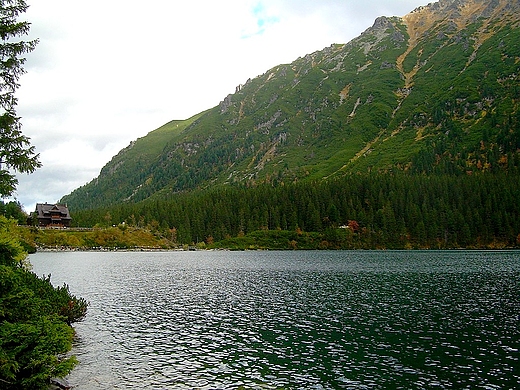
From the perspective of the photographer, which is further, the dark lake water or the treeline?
the dark lake water

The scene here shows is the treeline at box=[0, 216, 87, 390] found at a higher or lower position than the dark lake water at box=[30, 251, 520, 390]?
higher

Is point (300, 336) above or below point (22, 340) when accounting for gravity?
below

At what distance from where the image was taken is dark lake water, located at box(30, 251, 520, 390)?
28.6m

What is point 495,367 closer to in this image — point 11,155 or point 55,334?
point 55,334

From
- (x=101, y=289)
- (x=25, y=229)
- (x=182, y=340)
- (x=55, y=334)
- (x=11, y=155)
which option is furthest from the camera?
(x=25, y=229)

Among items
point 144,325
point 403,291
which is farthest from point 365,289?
point 144,325

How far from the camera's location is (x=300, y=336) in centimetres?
4009

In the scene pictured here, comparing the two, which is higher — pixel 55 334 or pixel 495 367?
pixel 55 334

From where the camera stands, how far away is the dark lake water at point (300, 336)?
93.8ft

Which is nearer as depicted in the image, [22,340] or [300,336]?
[22,340]

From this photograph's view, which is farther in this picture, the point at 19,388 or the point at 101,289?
the point at 101,289

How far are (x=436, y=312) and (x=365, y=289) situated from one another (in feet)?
70.0

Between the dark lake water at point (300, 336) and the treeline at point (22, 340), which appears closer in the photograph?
the treeline at point (22, 340)

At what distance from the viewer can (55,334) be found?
22.3 metres
